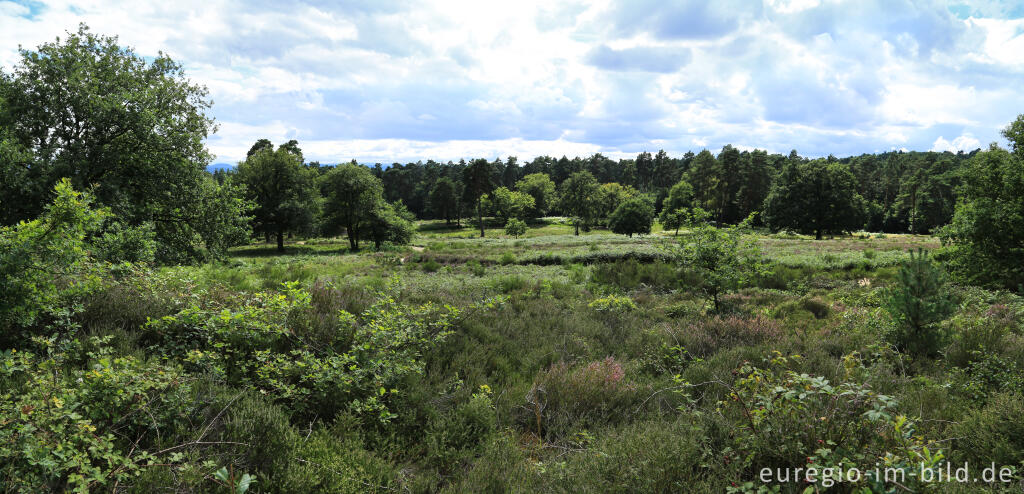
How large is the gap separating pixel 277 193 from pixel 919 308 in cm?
4806

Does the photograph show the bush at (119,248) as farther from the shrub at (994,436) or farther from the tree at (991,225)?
the tree at (991,225)

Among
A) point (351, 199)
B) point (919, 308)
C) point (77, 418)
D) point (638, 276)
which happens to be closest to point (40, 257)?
point (77, 418)

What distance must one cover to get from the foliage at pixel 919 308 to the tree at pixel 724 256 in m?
3.70

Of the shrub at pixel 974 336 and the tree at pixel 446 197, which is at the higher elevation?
the tree at pixel 446 197

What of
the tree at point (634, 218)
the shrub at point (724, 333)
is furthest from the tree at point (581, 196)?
the shrub at point (724, 333)

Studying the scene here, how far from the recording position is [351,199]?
44.0 metres

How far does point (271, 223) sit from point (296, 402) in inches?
1740

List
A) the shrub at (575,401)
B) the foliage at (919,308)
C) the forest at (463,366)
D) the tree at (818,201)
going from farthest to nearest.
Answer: the tree at (818,201) → the foliage at (919,308) → the shrub at (575,401) → the forest at (463,366)

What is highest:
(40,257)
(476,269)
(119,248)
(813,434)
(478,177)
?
(478,177)

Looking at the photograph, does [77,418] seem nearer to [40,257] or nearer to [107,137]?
[40,257]

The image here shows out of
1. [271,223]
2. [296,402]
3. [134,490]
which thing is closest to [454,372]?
[296,402]

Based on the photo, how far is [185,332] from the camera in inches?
201

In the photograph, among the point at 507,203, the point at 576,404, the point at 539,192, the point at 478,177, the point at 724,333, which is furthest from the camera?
the point at 539,192

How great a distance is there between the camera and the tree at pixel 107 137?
520 inches
